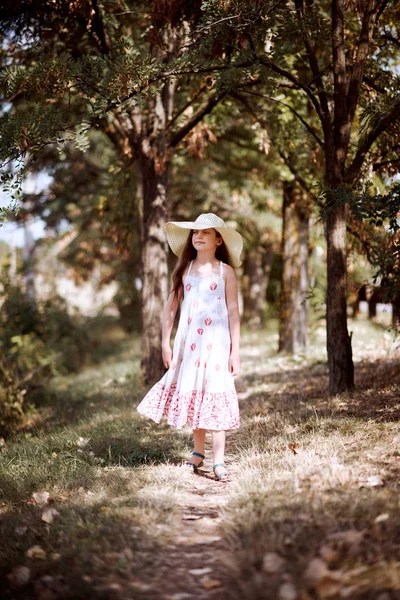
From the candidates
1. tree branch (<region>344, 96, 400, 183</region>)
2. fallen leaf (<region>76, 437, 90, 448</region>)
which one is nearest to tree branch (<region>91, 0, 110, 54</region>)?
tree branch (<region>344, 96, 400, 183</region>)

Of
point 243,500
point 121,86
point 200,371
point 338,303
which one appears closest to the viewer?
point 243,500

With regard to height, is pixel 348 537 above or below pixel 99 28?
below

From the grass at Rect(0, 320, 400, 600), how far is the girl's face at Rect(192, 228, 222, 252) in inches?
70.1

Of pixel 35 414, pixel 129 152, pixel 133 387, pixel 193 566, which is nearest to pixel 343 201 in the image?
pixel 193 566

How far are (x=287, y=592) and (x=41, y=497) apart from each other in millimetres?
2316

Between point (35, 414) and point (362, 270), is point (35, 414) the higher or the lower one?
the lower one

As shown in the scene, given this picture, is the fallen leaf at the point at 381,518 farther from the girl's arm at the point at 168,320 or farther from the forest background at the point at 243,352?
the girl's arm at the point at 168,320

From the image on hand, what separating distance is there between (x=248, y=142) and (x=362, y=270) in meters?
4.62

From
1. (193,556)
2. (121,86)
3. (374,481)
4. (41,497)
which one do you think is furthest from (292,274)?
(193,556)

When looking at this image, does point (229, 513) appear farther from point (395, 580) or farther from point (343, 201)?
point (343, 201)

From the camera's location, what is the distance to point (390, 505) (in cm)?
358

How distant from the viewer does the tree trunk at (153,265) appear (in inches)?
364

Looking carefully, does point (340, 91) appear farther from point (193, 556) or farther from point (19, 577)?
point (19, 577)

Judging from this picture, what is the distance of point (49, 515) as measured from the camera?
405 centimetres
